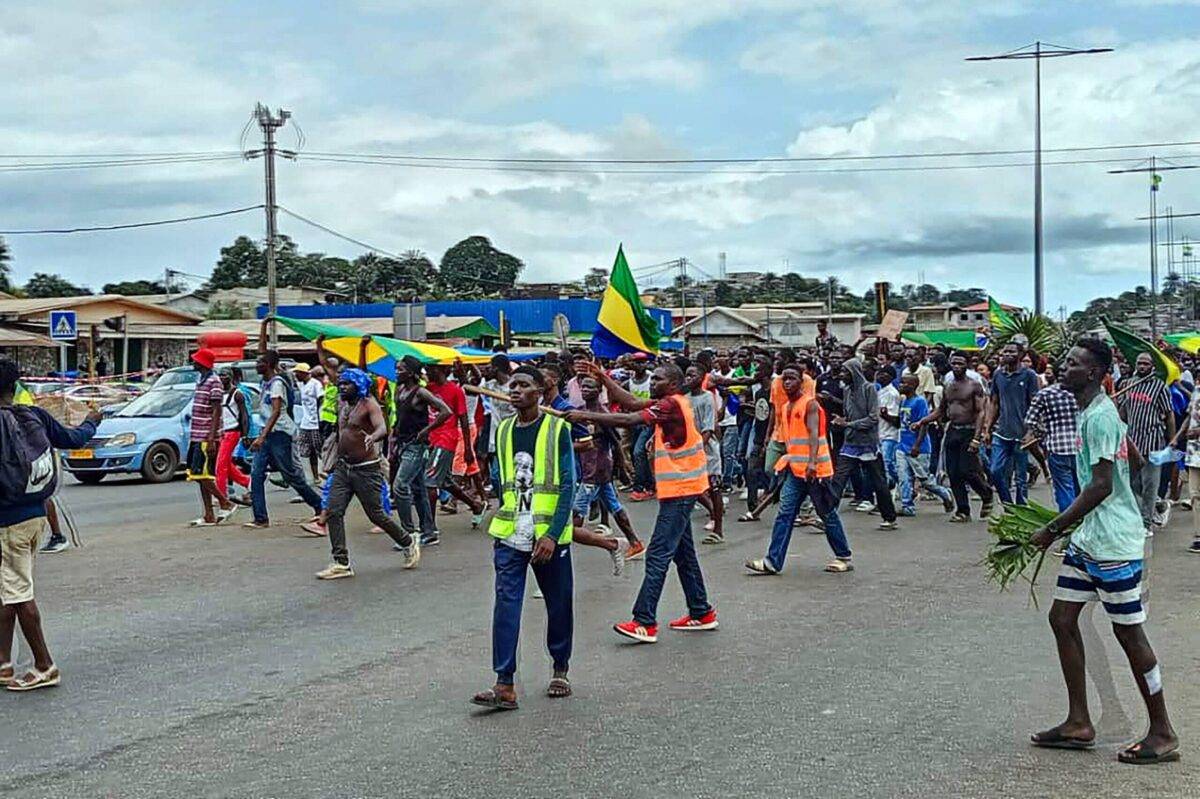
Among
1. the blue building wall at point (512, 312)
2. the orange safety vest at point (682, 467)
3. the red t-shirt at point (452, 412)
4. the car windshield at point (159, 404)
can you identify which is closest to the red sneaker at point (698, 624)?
the orange safety vest at point (682, 467)

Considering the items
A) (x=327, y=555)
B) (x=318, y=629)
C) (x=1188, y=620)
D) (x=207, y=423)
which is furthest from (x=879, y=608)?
(x=207, y=423)

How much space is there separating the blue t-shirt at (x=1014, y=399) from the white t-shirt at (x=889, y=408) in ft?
4.43

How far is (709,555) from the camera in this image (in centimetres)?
1168

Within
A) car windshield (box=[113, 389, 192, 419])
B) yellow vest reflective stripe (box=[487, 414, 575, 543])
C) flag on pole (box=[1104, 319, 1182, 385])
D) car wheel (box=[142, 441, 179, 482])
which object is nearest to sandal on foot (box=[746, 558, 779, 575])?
flag on pole (box=[1104, 319, 1182, 385])

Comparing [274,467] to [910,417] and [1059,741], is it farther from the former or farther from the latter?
[1059,741]

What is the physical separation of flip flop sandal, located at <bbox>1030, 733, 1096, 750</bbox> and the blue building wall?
155 feet

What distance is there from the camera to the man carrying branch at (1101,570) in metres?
5.61

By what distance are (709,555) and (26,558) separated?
6.20 metres

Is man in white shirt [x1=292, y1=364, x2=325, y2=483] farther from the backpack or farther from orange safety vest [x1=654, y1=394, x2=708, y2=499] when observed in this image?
the backpack

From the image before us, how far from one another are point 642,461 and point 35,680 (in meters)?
9.68

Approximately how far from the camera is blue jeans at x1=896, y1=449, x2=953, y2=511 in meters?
14.6

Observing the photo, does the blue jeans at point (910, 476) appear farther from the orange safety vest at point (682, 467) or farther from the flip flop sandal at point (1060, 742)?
the flip flop sandal at point (1060, 742)

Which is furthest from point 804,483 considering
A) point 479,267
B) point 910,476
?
point 479,267

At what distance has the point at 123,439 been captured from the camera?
62.5 feet
